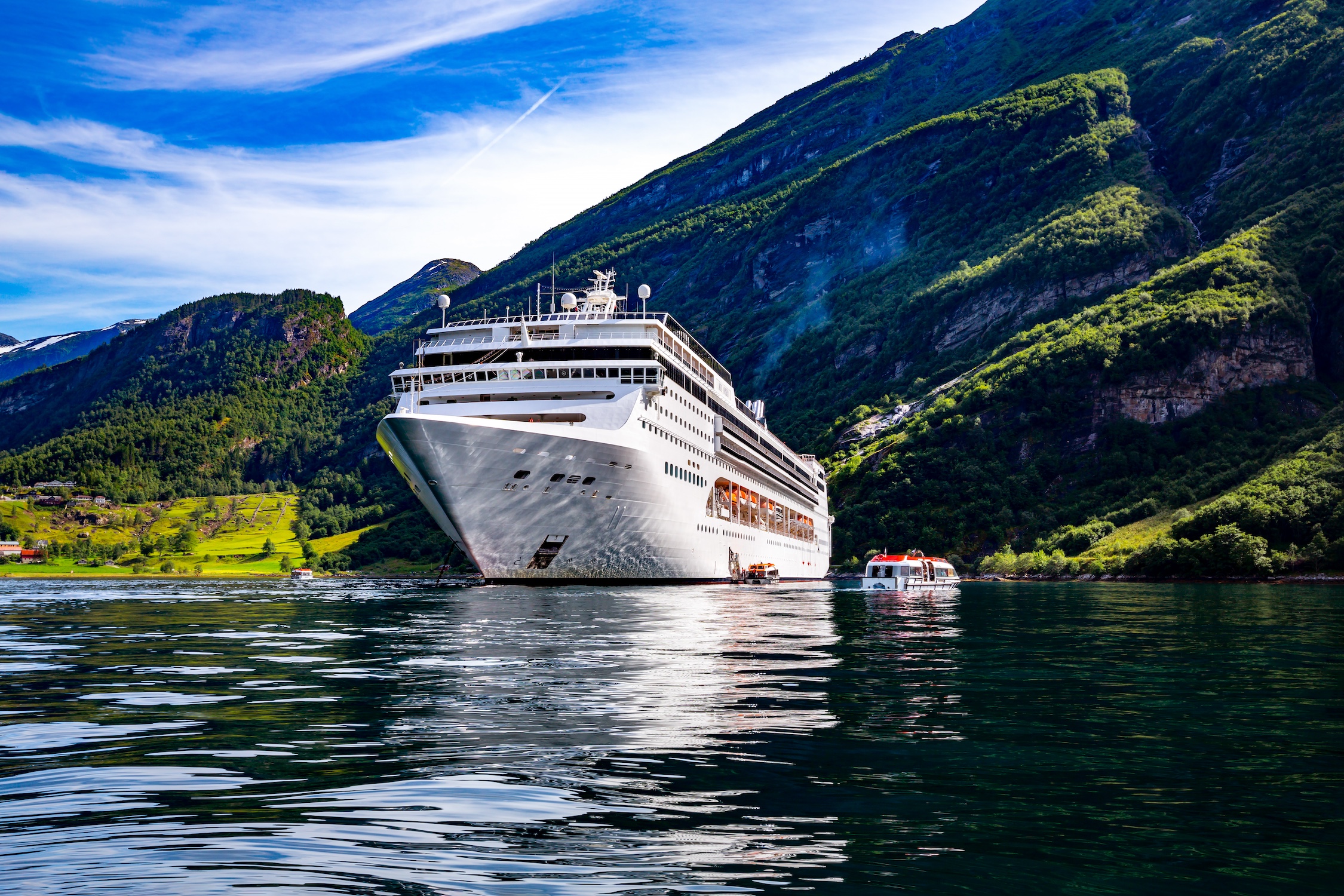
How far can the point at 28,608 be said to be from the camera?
47.5 metres

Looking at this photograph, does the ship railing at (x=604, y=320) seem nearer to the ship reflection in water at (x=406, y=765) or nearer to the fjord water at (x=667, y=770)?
the ship reflection in water at (x=406, y=765)

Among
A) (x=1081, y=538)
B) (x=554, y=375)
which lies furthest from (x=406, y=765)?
(x=1081, y=538)

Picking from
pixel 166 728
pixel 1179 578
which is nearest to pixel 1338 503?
pixel 1179 578

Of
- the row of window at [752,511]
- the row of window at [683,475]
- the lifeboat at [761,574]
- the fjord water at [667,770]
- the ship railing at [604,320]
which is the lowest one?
the lifeboat at [761,574]

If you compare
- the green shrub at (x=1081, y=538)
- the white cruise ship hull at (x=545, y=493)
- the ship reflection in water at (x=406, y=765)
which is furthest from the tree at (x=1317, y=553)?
the ship reflection in water at (x=406, y=765)

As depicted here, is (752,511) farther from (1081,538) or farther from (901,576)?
(1081,538)

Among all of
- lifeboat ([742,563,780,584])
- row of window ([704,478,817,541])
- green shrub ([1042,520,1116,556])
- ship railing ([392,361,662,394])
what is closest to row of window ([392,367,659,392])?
ship railing ([392,361,662,394])

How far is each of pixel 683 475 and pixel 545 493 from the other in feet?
53.0

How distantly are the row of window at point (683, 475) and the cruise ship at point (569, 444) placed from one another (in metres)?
0.18

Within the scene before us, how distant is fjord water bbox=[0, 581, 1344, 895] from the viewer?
6980mm

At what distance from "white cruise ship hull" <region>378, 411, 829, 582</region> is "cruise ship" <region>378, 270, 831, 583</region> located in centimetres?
8

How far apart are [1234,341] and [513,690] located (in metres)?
220

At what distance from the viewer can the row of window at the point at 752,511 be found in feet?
267

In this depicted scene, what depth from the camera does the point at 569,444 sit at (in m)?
54.2
